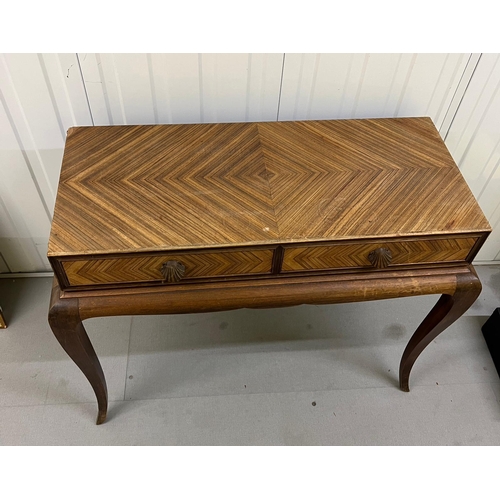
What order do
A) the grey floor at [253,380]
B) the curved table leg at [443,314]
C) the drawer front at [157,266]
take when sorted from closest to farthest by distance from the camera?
the drawer front at [157,266] < the curved table leg at [443,314] < the grey floor at [253,380]

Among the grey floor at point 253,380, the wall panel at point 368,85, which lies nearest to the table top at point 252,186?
the wall panel at point 368,85

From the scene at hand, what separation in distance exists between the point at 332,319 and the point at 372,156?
0.67 metres

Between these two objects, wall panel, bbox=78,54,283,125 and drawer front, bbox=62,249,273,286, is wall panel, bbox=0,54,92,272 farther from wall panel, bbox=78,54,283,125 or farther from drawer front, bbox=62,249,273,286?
drawer front, bbox=62,249,273,286

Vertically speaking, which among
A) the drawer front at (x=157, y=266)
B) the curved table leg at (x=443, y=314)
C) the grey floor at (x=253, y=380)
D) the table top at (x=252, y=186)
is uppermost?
the table top at (x=252, y=186)

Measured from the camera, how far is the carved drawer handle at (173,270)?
930 millimetres

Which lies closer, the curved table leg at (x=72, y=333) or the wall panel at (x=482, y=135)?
the curved table leg at (x=72, y=333)

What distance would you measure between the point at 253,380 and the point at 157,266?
66 centimetres

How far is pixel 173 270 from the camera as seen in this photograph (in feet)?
3.06

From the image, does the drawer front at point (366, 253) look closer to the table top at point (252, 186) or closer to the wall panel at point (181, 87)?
the table top at point (252, 186)

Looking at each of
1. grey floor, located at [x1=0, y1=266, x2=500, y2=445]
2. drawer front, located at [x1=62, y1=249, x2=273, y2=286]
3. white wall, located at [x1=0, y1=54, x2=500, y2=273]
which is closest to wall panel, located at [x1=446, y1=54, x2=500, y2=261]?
white wall, located at [x1=0, y1=54, x2=500, y2=273]

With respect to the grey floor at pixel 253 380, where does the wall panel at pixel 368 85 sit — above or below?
above

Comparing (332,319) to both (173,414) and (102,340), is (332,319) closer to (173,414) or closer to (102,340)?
(173,414)

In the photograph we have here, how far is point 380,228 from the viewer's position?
3.14ft

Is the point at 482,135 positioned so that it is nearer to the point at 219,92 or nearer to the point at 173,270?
the point at 219,92
